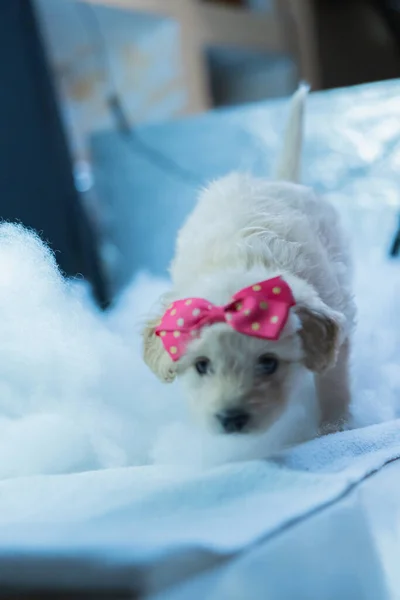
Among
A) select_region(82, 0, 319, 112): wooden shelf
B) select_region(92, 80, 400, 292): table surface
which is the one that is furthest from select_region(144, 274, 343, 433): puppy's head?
select_region(82, 0, 319, 112): wooden shelf

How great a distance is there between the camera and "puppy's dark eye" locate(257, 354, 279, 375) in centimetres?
87

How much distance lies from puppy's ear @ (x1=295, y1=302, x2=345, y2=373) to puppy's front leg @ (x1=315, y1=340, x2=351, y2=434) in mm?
72

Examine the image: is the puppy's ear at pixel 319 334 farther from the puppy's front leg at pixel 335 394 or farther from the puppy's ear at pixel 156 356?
the puppy's ear at pixel 156 356

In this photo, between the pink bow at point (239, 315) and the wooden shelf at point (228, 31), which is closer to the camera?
the pink bow at point (239, 315)

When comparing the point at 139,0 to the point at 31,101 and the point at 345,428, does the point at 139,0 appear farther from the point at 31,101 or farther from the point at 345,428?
the point at 345,428

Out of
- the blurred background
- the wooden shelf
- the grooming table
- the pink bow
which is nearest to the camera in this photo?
the grooming table

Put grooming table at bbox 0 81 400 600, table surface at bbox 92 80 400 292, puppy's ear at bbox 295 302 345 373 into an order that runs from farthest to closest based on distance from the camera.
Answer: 1. table surface at bbox 92 80 400 292
2. puppy's ear at bbox 295 302 345 373
3. grooming table at bbox 0 81 400 600

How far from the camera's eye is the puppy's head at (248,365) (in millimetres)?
847

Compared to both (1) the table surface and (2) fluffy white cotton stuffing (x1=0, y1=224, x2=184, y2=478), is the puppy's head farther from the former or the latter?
(1) the table surface


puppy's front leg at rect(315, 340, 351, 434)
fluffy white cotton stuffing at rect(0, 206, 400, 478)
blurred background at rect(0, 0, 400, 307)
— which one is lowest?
puppy's front leg at rect(315, 340, 351, 434)

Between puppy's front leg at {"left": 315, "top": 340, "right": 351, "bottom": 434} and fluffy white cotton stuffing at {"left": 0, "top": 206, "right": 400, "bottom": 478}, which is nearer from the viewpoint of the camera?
fluffy white cotton stuffing at {"left": 0, "top": 206, "right": 400, "bottom": 478}

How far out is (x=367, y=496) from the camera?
672 mm

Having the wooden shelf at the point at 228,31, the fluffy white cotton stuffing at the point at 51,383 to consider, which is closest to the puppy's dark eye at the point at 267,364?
the fluffy white cotton stuffing at the point at 51,383

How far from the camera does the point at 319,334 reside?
3.09ft
